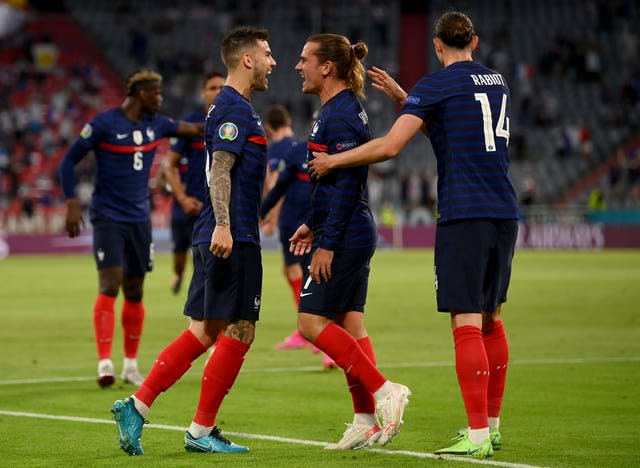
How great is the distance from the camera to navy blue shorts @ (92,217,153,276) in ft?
36.0

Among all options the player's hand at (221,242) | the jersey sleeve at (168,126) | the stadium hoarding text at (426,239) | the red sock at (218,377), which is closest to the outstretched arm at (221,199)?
the player's hand at (221,242)

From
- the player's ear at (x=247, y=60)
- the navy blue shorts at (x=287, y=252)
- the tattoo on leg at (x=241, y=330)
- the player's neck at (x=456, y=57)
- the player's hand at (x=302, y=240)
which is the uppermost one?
the player's ear at (x=247, y=60)

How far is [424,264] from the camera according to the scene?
32906mm

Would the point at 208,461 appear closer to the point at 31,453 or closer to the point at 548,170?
the point at 31,453

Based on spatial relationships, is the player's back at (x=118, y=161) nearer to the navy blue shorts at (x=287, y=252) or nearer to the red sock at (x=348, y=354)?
the navy blue shorts at (x=287, y=252)

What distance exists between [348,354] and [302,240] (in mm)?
805

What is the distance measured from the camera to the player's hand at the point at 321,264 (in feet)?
23.8

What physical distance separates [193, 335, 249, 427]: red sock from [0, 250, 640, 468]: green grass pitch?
0.88ft

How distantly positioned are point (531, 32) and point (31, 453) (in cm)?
4806

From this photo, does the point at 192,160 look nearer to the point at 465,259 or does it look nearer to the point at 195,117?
the point at 195,117

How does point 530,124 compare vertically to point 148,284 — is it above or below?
above

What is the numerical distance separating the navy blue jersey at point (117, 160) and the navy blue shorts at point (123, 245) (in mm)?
76

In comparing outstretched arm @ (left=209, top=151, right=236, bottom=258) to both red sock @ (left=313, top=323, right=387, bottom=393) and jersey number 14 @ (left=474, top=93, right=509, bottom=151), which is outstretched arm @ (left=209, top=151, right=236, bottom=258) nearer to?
red sock @ (left=313, top=323, right=387, bottom=393)

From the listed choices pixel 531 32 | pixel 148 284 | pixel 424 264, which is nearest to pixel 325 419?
pixel 148 284
